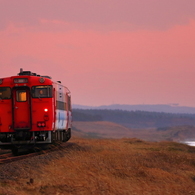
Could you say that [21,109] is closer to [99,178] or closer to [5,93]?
[5,93]

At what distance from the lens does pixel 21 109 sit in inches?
896

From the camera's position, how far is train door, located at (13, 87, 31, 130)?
22.6m

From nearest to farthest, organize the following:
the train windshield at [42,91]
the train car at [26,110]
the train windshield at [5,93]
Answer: the train car at [26,110] → the train windshield at [5,93] → the train windshield at [42,91]

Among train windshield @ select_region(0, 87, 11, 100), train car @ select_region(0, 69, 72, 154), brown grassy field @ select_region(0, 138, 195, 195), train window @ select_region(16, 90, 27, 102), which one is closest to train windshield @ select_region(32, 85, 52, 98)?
train car @ select_region(0, 69, 72, 154)

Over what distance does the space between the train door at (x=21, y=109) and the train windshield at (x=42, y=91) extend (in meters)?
0.33

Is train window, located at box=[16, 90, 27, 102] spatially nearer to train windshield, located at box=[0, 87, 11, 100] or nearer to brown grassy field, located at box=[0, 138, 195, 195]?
train windshield, located at box=[0, 87, 11, 100]

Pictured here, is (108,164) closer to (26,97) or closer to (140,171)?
(140,171)

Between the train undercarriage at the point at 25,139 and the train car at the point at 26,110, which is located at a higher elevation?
the train car at the point at 26,110

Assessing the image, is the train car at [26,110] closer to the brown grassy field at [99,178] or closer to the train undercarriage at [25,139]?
the train undercarriage at [25,139]

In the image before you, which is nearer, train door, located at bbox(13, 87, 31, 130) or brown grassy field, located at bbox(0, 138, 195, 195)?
brown grassy field, located at bbox(0, 138, 195, 195)

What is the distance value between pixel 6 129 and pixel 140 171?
9.52m

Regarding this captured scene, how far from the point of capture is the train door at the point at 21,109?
22.6 metres

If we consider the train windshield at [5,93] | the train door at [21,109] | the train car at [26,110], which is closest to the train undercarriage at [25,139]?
the train car at [26,110]

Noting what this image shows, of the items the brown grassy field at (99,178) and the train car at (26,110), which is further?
the train car at (26,110)
